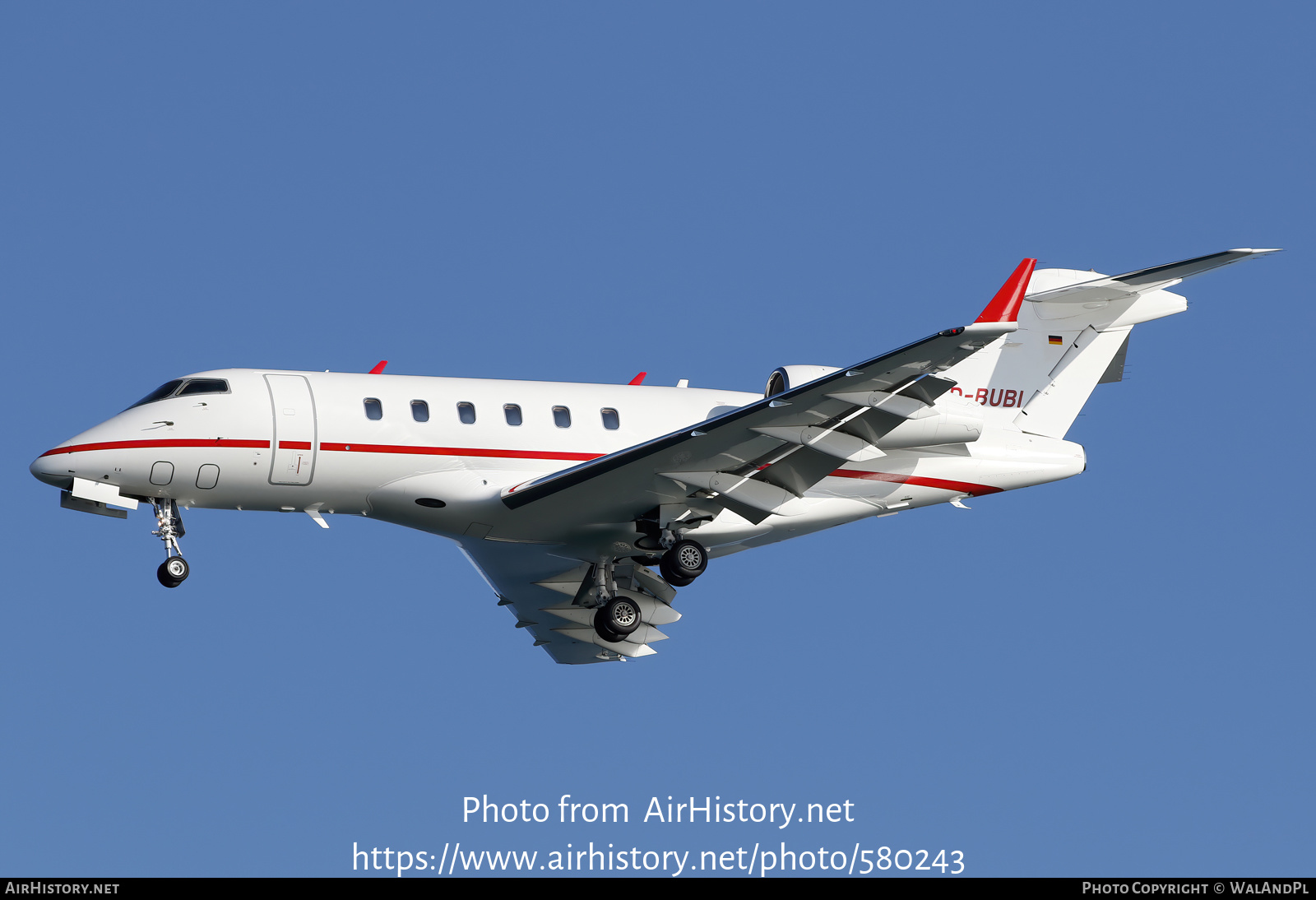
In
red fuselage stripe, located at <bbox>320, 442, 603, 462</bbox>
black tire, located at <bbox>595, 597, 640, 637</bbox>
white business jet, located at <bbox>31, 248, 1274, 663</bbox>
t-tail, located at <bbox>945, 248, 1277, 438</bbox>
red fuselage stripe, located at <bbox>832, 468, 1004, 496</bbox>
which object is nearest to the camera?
white business jet, located at <bbox>31, 248, 1274, 663</bbox>

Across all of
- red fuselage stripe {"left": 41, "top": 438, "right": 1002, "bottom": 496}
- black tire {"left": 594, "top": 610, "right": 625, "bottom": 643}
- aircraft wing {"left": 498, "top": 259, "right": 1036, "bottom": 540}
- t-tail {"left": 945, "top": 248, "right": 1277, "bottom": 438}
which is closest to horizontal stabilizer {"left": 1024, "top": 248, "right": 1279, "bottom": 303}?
t-tail {"left": 945, "top": 248, "right": 1277, "bottom": 438}

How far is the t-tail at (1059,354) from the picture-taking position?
81.1 ft

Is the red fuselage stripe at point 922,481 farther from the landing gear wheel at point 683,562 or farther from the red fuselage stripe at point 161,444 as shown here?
the red fuselage stripe at point 161,444

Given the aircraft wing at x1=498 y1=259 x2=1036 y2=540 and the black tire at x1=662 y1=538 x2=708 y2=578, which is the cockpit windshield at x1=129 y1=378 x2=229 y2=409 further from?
the black tire at x1=662 y1=538 x2=708 y2=578

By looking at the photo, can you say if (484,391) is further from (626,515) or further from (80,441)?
(80,441)

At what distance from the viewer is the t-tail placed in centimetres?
2472

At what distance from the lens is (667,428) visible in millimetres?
23312

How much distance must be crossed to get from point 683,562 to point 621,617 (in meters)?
1.53

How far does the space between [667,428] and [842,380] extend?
4.19 meters

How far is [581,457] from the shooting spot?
22.6 metres

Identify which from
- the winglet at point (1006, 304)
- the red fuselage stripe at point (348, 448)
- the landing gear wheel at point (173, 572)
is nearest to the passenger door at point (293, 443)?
the red fuselage stripe at point (348, 448)

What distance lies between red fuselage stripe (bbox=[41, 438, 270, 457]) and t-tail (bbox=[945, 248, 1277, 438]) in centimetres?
1037

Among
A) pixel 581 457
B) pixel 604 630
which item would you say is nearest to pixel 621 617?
pixel 604 630
